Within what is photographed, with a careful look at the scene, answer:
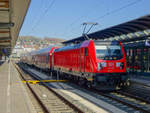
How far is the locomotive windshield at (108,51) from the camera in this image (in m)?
13.2

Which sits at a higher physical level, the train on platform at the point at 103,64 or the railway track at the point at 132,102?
the train on platform at the point at 103,64

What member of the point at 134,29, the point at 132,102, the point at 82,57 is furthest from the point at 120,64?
the point at 134,29

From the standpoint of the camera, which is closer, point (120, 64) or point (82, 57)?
point (120, 64)

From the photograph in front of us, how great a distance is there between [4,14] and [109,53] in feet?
27.8

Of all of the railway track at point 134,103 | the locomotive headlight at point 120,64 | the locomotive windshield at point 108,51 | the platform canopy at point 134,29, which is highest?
the platform canopy at point 134,29

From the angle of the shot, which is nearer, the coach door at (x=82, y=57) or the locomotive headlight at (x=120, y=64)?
the locomotive headlight at (x=120, y=64)

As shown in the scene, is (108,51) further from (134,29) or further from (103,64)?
(134,29)

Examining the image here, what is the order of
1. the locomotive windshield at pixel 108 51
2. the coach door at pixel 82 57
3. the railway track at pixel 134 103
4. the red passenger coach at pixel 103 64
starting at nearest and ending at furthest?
the railway track at pixel 134 103
the red passenger coach at pixel 103 64
the locomotive windshield at pixel 108 51
the coach door at pixel 82 57

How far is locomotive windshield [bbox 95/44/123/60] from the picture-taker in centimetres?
1325

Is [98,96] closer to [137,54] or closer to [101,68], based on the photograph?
[101,68]

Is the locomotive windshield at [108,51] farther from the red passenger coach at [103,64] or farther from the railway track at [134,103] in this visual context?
the railway track at [134,103]

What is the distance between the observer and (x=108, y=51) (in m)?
13.5

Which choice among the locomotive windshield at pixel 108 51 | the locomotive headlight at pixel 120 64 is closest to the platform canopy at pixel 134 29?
the locomotive windshield at pixel 108 51

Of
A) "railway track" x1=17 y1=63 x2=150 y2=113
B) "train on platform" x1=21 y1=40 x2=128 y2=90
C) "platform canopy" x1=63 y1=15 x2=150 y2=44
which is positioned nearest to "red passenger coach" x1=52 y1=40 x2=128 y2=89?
"train on platform" x1=21 y1=40 x2=128 y2=90
